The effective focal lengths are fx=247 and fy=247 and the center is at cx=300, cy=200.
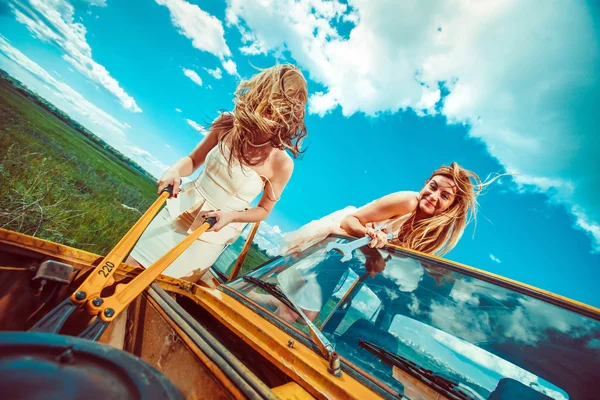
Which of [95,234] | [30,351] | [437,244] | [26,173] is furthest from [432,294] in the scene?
[26,173]

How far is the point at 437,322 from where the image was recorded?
175cm

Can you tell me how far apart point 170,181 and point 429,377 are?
2.32m

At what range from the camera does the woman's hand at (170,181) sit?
220cm

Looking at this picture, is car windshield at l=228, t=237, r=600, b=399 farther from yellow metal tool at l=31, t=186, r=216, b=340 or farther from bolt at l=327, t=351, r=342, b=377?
yellow metal tool at l=31, t=186, r=216, b=340

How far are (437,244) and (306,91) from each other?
234 centimetres

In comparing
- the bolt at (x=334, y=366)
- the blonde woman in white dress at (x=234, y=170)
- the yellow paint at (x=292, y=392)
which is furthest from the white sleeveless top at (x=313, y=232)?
the yellow paint at (x=292, y=392)

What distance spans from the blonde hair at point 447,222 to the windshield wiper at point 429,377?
1.54m

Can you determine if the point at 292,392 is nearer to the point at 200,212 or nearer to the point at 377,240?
the point at 377,240

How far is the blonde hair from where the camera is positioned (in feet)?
9.09

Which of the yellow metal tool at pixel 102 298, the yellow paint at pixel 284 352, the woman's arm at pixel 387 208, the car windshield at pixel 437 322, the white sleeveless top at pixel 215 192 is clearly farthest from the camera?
the woman's arm at pixel 387 208

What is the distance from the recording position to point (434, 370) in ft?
4.51

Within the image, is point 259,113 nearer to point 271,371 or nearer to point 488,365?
point 271,371

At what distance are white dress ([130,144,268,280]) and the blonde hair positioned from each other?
5.96 feet

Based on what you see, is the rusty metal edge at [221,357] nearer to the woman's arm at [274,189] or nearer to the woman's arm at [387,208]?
the woman's arm at [274,189]
